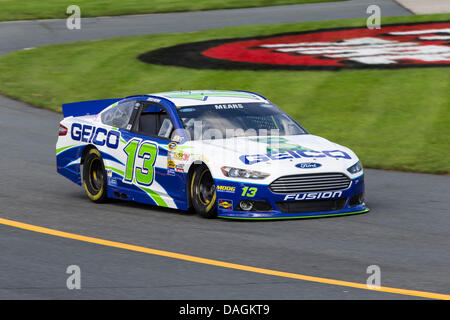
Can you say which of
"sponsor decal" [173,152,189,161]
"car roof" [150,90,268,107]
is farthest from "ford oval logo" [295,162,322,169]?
"car roof" [150,90,268,107]

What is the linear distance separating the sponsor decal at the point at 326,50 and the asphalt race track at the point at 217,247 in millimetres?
8220

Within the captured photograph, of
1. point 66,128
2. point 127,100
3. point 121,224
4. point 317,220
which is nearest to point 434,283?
point 317,220

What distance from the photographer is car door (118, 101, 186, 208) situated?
11.3 m

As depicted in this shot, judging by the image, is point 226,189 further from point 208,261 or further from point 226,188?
point 208,261

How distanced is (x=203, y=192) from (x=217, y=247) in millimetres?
1768

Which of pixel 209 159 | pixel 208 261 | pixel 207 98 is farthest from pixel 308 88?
pixel 208 261

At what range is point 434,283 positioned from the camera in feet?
25.5

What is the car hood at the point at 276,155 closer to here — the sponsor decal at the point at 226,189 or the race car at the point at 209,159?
the race car at the point at 209,159

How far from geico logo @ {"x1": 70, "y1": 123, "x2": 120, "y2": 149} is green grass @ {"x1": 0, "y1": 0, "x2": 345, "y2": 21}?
21150mm

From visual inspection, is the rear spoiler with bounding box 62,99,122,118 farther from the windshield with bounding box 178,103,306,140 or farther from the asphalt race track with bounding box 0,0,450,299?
the windshield with bounding box 178,103,306,140

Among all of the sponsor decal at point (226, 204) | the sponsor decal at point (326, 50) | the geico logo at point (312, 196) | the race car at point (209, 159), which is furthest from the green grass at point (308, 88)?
the sponsor decal at point (226, 204)

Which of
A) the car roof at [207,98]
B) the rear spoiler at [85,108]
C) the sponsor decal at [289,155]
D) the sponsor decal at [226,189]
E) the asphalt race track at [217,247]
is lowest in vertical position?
the asphalt race track at [217,247]

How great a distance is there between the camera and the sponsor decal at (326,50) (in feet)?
71.7

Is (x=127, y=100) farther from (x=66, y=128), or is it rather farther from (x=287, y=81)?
(x=287, y=81)
